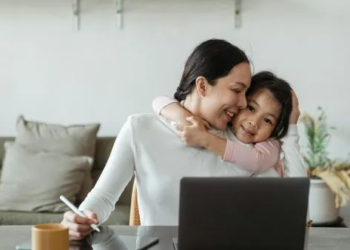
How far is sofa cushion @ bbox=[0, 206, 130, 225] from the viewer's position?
2.72m

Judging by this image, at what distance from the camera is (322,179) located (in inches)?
113

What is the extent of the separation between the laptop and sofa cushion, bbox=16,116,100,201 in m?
2.01

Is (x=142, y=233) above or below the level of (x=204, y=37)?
below

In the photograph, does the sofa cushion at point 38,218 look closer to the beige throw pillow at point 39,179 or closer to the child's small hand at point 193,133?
the beige throw pillow at point 39,179

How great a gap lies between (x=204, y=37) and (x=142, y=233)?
6.75 ft

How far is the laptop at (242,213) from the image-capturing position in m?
1.04

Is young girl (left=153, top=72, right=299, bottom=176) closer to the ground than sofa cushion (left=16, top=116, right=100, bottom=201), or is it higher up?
higher up

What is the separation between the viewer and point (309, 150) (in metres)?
3.13

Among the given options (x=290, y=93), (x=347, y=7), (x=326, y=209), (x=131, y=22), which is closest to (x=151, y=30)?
(x=131, y=22)

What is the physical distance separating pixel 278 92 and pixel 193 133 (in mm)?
284

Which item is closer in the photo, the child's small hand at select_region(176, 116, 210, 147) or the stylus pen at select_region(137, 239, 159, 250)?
the stylus pen at select_region(137, 239, 159, 250)

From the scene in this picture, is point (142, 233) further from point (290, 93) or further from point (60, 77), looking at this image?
point (60, 77)

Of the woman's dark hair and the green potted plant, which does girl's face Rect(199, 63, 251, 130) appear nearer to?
the woman's dark hair

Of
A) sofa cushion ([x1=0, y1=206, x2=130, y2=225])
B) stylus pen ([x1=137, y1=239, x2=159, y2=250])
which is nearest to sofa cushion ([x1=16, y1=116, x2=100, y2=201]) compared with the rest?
sofa cushion ([x1=0, y1=206, x2=130, y2=225])
